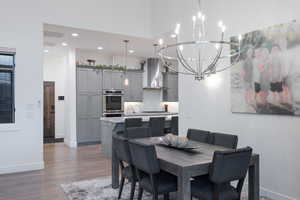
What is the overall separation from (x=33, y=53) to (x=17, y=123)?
1.47 meters

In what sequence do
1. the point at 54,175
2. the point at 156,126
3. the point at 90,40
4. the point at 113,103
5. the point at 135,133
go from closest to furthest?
the point at 135,133 < the point at 54,175 < the point at 156,126 < the point at 90,40 < the point at 113,103

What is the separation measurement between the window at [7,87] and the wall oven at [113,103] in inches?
132

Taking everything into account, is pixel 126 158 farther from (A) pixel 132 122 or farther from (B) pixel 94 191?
(A) pixel 132 122

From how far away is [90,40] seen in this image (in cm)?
663

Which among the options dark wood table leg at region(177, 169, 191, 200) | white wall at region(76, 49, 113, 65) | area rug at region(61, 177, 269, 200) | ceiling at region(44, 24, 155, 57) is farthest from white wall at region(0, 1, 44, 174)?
dark wood table leg at region(177, 169, 191, 200)

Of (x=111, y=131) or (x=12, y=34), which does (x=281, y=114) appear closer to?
(x=111, y=131)

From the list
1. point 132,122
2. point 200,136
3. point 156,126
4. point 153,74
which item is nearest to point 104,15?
point 132,122

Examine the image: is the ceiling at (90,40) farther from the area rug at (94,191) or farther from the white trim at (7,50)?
the area rug at (94,191)

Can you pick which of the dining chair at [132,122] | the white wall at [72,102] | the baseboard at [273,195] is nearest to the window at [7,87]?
the dining chair at [132,122]

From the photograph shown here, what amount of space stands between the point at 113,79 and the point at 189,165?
20.5 ft

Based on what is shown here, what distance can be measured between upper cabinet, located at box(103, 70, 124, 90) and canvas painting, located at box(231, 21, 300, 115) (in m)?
5.00

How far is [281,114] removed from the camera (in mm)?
3383

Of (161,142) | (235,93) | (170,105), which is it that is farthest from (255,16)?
(170,105)

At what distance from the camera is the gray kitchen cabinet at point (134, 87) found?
870cm
